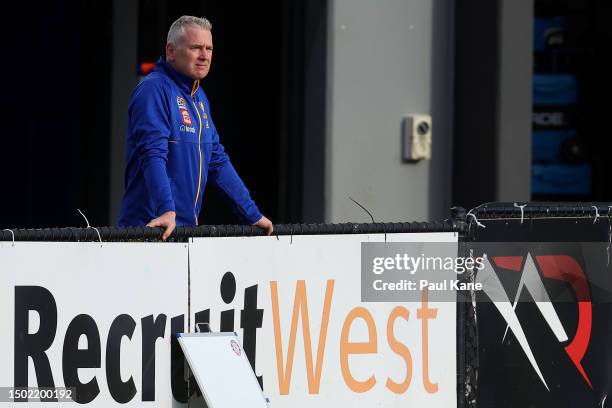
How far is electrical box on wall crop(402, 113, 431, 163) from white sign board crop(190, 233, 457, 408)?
10.2 feet

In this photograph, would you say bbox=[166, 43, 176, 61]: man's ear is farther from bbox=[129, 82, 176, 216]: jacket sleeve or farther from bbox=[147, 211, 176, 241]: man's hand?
bbox=[147, 211, 176, 241]: man's hand

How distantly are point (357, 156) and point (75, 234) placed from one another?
14.3ft

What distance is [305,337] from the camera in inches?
229

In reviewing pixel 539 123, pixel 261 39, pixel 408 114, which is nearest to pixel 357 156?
pixel 408 114

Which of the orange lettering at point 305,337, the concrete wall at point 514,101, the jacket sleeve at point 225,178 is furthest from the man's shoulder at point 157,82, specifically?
the concrete wall at point 514,101

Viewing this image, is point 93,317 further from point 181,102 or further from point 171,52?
point 171,52

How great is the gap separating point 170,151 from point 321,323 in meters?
1.15

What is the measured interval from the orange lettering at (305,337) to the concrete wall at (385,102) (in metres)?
3.27

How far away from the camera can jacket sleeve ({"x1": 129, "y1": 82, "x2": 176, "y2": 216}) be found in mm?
5730

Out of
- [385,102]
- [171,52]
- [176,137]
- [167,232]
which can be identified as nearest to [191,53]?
[171,52]

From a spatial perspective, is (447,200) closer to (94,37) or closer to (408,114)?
(408,114)

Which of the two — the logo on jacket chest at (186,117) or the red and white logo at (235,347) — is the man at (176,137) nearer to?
the logo on jacket chest at (186,117)

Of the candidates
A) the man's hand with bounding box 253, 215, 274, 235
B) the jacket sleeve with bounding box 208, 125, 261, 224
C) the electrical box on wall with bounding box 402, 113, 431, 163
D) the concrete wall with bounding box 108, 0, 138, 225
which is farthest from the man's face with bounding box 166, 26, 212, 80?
the concrete wall with bounding box 108, 0, 138, 225

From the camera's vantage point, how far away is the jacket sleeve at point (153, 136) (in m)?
5.73
